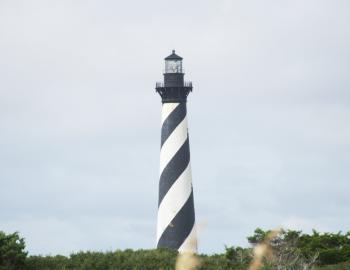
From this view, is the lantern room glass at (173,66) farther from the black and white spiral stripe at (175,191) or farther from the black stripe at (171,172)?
the black stripe at (171,172)

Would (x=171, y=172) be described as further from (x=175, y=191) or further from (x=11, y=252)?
(x=11, y=252)

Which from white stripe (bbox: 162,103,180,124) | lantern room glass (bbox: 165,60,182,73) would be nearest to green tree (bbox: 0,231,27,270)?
white stripe (bbox: 162,103,180,124)

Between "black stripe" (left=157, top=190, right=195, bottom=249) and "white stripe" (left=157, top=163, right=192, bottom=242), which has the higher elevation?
"white stripe" (left=157, top=163, right=192, bottom=242)

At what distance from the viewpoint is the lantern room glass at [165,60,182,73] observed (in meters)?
55.7

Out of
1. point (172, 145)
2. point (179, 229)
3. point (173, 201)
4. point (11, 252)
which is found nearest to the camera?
point (11, 252)

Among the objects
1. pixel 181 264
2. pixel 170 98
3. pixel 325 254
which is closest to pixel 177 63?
pixel 170 98

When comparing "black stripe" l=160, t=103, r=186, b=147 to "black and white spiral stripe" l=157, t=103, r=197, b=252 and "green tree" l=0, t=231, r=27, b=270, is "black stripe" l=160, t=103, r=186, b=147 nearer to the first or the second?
"black and white spiral stripe" l=157, t=103, r=197, b=252

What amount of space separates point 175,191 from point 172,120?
451cm

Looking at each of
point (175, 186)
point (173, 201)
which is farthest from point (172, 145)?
point (173, 201)

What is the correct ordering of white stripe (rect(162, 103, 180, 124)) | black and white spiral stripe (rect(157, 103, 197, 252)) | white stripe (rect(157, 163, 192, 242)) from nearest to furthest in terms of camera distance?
white stripe (rect(157, 163, 192, 242)), black and white spiral stripe (rect(157, 103, 197, 252)), white stripe (rect(162, 103, 180, 124))

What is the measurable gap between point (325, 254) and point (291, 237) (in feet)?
7.97

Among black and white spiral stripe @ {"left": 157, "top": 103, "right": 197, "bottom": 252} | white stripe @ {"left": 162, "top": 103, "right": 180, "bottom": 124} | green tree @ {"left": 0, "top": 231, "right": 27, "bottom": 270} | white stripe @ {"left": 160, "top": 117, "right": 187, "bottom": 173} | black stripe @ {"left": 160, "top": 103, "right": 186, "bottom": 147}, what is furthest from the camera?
white stripe @ {"left": 162, "top": 103, "right": 180, "bottom": 124}

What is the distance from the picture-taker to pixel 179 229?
5072cm

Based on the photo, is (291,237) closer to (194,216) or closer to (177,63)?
(194,216)
